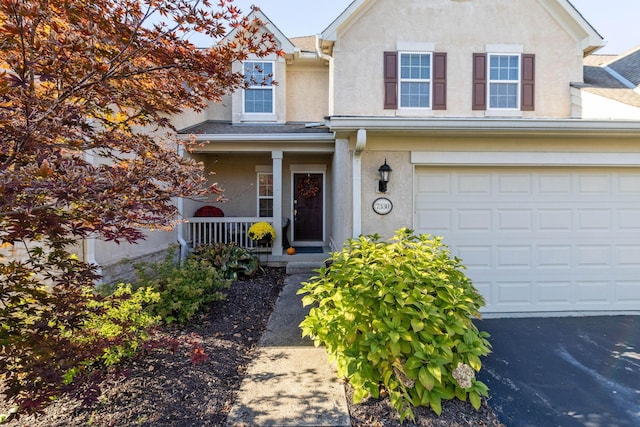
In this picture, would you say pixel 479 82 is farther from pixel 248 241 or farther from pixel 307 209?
pixel 248 241

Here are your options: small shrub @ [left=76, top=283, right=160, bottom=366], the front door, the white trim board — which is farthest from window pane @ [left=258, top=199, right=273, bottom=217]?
small shrub @ [left=76, top=283, right=160, bottom=366]

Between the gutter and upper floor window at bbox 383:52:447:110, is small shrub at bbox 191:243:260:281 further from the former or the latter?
upper floor window at bbox 383:52:447:110

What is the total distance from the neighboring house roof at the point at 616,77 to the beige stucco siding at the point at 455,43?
0.67m

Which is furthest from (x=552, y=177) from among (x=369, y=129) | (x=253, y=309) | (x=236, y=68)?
(x=236, y=68)

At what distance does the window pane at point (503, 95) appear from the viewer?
829 cm

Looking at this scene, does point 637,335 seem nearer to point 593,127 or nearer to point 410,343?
point 593,127

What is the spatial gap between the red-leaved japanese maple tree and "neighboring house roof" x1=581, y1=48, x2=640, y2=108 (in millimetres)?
9164

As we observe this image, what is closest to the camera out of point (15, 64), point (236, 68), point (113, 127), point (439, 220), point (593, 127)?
point (15, 64)

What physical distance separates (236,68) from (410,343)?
932 centimetres

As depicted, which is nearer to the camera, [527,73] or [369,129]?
[369,129]

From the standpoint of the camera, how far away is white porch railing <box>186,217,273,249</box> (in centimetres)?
823

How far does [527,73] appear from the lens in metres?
8.23

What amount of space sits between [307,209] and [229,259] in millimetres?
3485

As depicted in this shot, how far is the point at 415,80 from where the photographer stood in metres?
8.14
